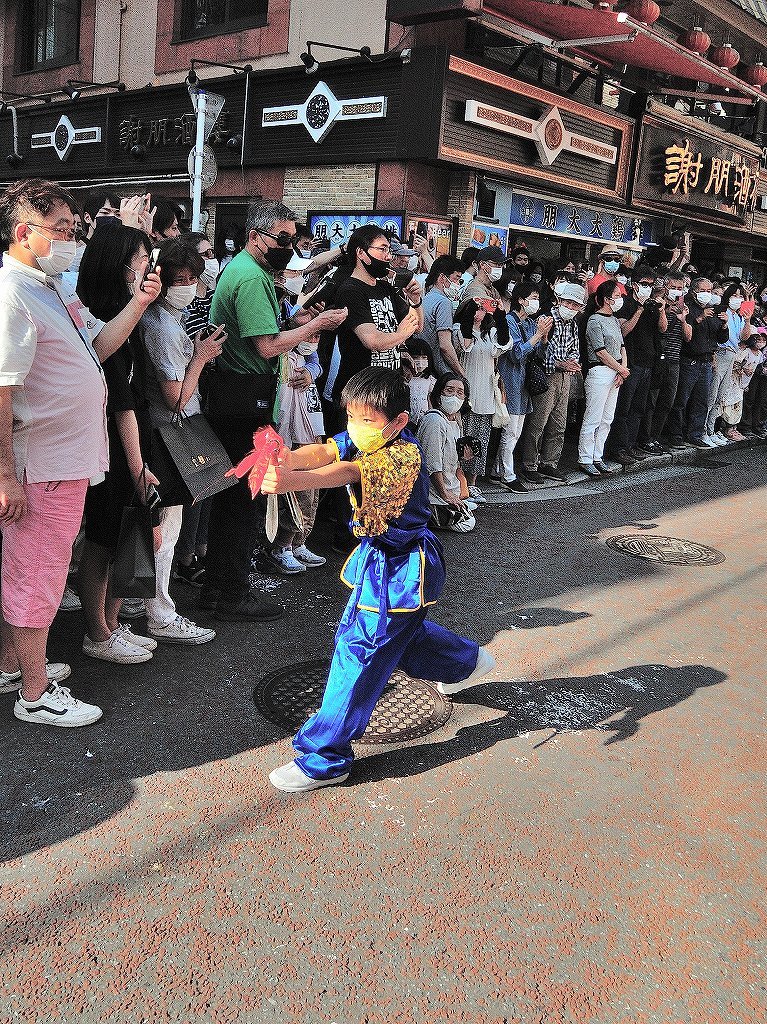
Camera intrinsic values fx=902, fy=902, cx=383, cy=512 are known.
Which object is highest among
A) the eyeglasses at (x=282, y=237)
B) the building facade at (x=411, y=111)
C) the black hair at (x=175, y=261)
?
the building facade at (x=411, y=111)

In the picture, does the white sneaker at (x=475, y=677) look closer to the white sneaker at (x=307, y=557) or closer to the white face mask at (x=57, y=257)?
the white sneaker at (x=307, y=557)

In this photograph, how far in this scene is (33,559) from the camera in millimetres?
3635

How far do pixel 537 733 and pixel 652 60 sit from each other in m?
12.6

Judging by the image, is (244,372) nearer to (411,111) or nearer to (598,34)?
(411,111)

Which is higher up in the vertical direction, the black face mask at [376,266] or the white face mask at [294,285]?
the black face mask at [376,266]

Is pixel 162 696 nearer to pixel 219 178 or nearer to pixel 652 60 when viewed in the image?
pixel 219 178

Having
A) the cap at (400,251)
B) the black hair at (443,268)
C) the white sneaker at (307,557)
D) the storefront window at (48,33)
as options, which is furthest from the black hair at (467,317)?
the storefront window at (48,33)

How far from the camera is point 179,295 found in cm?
437

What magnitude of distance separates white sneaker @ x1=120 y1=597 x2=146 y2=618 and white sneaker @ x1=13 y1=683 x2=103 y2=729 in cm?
116

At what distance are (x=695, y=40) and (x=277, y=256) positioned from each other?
39.8ft

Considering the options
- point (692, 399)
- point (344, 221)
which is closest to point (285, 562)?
point (344, 221)

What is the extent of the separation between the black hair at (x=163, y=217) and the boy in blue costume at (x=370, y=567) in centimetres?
274

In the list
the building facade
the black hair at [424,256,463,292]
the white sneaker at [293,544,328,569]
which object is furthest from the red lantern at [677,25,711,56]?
the white sneaker at [293,544,328,569]

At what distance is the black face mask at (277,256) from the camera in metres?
5.01
